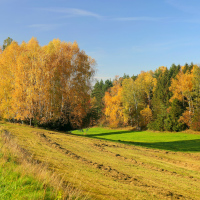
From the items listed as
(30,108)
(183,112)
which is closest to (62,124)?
(30,108)

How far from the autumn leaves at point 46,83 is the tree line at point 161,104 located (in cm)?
2079

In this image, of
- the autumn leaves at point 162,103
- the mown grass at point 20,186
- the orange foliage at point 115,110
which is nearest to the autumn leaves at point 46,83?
the mown grass at point 20,186

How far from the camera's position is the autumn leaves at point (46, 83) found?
91.4 feet

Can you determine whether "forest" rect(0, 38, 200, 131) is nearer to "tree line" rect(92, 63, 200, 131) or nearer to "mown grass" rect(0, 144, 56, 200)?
"tree line" rect(92, 63, 200, 131)

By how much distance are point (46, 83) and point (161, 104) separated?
35487 millimetres

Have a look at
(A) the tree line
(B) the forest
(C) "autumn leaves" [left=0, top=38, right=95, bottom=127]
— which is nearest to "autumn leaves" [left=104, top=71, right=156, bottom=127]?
(A) the tree line

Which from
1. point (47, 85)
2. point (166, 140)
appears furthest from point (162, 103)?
point (47, 85)

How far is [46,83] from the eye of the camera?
90.4 ft

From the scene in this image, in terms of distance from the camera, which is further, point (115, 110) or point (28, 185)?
point (115, 110)

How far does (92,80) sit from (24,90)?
1004 centimetres

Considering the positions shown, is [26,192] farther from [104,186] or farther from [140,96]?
[140,96]

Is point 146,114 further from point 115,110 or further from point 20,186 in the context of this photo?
point 20,186

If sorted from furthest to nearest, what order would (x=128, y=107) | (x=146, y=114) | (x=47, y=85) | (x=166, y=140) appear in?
(x=128, y=107)
(x=146, y=114)
(x=166, y=140)
(x=47, y=85)

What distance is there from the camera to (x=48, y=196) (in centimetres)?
526
